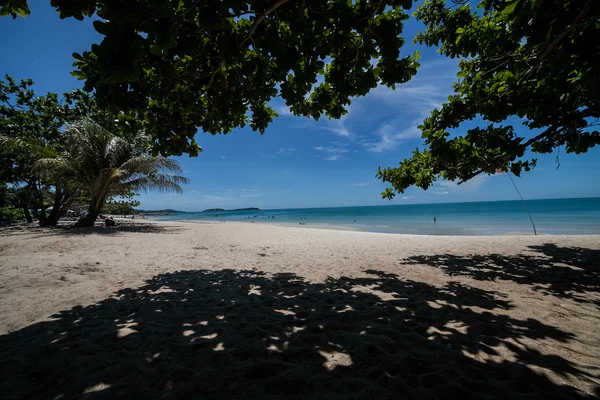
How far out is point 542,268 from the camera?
17.6 ft

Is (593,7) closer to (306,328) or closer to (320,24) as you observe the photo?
(320,24)

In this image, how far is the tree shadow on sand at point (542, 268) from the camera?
4172 mm

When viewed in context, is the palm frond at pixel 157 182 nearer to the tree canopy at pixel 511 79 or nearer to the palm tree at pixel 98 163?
the palm tree at pixel 98 163

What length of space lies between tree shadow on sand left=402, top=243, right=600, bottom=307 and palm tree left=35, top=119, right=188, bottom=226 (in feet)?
52.1

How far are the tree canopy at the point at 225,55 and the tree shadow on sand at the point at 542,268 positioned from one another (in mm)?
4631

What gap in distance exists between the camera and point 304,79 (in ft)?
11.0

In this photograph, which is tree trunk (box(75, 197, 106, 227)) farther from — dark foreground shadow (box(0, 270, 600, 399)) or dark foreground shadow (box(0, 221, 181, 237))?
dark foreground shadow (box(0, 270, 600, 399))

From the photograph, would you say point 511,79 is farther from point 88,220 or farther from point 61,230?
point 88,220

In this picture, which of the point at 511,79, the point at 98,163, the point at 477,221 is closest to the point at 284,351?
the point at 511,79

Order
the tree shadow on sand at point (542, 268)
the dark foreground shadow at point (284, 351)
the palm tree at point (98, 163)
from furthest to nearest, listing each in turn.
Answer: the palm tree at point (98, 163), the tree shadow on sand at point (542, 268), the dark foreground shadow at point (284, 351)

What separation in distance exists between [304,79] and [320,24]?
0.68m

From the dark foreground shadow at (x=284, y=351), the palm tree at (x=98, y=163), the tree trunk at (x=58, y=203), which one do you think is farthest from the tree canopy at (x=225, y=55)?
the tree trunk at (x=58, y=203)

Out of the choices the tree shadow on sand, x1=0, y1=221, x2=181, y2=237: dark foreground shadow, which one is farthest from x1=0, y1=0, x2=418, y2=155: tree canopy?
x1=0, y1=221, x2=181, y2=237: dark foreground shadow

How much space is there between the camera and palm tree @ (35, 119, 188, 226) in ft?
41.4
